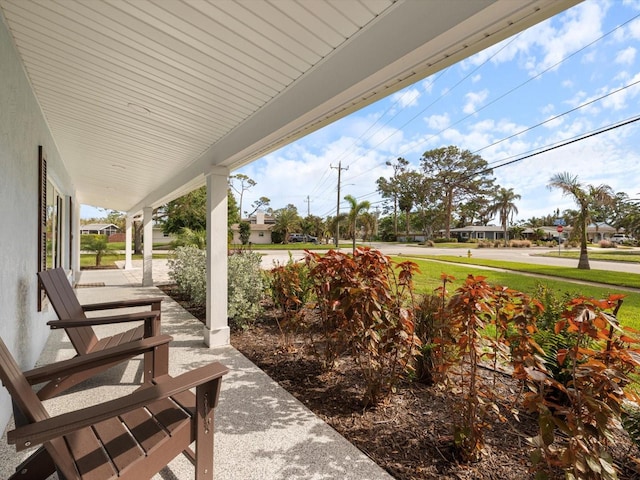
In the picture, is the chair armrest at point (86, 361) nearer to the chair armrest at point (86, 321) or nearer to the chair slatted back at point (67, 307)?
the chair armrest at point (86, 321)

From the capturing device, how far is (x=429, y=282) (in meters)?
9.38

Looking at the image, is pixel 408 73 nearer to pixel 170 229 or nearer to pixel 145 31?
pixel 145 31

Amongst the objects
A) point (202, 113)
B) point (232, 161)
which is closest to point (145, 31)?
point (202, 113)

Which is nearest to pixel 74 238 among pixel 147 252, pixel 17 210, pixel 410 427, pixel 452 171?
pixel 147 252

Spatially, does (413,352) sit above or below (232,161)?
below

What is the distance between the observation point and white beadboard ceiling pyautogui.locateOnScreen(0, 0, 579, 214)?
162cm

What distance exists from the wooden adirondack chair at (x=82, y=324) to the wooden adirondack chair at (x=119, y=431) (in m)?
0.83

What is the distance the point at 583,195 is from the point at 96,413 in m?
15.6

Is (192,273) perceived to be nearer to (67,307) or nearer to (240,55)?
(67,307)

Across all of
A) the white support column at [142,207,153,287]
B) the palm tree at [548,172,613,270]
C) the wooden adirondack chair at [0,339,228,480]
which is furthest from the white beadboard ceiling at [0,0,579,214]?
the palm tree at [548,172,613,270]

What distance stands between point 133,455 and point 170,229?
87.0 feet

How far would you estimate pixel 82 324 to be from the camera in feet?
9.50

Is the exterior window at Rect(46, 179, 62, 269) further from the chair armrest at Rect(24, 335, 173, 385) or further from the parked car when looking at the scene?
the parked car

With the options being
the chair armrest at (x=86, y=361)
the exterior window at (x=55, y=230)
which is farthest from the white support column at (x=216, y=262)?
the exterior window at (x=55, y=230)
